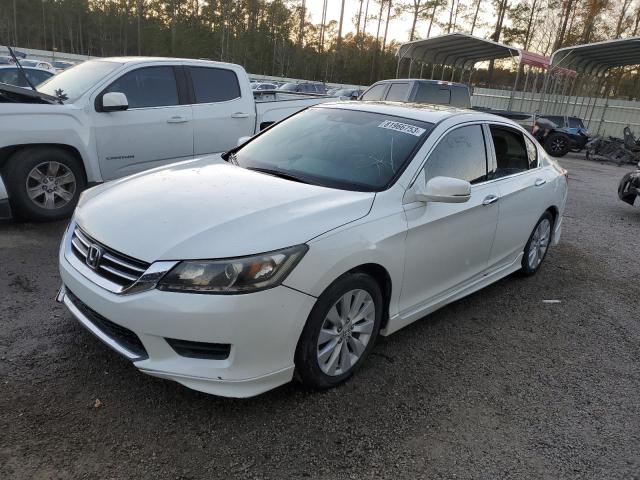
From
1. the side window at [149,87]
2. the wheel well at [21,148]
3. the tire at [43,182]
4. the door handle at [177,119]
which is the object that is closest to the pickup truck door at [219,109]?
the door handle at [177,119]

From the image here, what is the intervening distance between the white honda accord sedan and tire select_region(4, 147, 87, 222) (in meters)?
2.43

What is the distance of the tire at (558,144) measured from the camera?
60.5ft

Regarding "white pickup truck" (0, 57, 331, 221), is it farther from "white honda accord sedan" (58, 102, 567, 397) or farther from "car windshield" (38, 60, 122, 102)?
"white honda accord sedan" (58, 102, 567, 397)

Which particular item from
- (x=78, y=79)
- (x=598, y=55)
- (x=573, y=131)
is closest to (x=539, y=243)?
(x=78, y=79)

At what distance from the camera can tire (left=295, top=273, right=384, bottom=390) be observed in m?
2.66

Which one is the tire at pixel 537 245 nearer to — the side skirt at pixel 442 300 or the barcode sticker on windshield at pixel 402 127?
the side skirt at pixel 442 300

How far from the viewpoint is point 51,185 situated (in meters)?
5.44

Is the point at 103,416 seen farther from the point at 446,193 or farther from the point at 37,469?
the point at 446,193

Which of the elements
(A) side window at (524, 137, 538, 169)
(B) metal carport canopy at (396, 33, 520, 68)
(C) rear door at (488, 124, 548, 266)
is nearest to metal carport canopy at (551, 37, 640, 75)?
(B) metal carport canopy at (396, 33, 520, 68)

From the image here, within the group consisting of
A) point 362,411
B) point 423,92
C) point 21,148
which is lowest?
point 362,411

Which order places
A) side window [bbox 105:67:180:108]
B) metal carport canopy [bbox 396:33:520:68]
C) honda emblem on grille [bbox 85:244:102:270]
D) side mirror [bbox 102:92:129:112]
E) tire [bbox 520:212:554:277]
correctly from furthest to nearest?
metal carport canopy [bbox 396:33:520:68]
side window [bbox 105:67:180:108]
side mirror [bbox 102:92:129:112]
tire [bbox 520:212:554:277]
honda emblem on grille [bbox 85:244:102:270]

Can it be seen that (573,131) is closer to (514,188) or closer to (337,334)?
(514,188)

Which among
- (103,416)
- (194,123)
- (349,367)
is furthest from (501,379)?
(194,123)

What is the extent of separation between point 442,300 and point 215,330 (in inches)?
74.6
